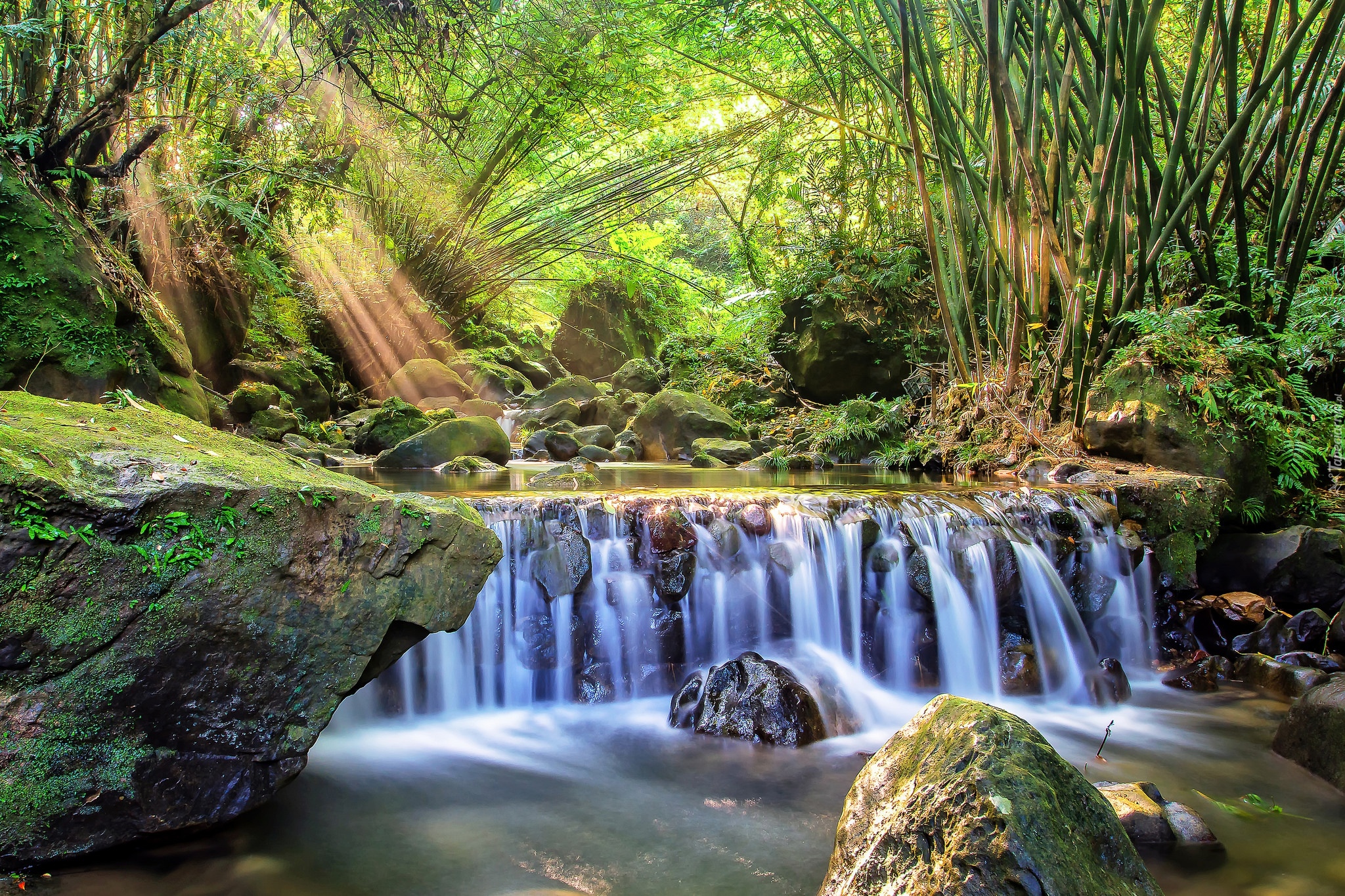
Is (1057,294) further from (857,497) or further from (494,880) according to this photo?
(494,880)

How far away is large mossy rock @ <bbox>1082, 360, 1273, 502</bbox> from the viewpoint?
230 inches

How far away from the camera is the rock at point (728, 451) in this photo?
970 centimetres

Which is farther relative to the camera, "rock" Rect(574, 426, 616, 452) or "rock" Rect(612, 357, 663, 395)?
"rock" Rect(612, 357, 663, 395)

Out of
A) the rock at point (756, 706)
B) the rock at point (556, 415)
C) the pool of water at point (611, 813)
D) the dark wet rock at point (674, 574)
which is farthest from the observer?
the rock at point (556, 415)

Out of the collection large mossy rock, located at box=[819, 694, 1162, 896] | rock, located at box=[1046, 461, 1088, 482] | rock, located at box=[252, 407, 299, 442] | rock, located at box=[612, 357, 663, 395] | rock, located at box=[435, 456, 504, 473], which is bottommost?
large mossy rock, located at box=[819, 694, 1162, 896]

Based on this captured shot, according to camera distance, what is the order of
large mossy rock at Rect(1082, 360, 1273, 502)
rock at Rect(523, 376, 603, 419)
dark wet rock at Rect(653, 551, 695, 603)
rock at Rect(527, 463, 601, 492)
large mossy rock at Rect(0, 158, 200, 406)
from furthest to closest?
rock at Rect(523, 376, 603, 419) < rock at Rect(527, 463, 601, 492) < large mossy rock at Rect(1082, 360, 1273, 502) < large mossy rock at Rect(0, 158, 200, 406) < dark wet rock at Rect(653, 551, 695, 603)

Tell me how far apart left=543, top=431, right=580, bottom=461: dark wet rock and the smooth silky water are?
396 centimetres

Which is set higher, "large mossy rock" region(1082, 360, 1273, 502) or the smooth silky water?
"large mossy rock" region(1082, 360, 1273, 502)

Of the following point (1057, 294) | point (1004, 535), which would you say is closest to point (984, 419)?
point (1057, 294)

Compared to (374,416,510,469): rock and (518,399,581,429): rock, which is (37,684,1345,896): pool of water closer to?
(374,416,510,469): rock

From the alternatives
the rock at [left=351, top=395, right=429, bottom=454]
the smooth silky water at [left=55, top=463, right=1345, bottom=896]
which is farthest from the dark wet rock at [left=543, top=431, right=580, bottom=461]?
the smooth silky water at [left=55, top=463, right=1345, bottom=896]

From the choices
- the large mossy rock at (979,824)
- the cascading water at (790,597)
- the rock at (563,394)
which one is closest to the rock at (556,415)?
the rock at (563,394)

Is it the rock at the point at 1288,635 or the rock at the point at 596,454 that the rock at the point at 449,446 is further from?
the rock at the point at 1288,635

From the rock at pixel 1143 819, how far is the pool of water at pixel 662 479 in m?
3.49
